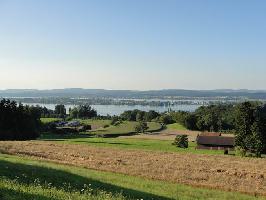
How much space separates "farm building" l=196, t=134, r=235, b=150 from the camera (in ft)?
308

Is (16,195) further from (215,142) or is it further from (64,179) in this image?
(215,142)

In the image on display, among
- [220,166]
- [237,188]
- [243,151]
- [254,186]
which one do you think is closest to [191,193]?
[237,188]

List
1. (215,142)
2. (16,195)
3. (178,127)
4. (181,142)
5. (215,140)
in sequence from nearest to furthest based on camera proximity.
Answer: (16,195)
(181,142)
(215,142)
(215,140)
(178,127)

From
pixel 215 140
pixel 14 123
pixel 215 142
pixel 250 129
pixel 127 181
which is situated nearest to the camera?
pixel 127 181

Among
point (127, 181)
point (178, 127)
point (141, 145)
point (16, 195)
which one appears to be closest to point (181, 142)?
point (141, 145)

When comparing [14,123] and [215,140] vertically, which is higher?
[14,123]

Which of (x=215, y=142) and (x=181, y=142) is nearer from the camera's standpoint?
(x=181, y=142)

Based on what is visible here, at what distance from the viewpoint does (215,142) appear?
313 feet

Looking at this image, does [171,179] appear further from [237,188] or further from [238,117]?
[238,117]

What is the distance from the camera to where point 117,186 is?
26.5 metres

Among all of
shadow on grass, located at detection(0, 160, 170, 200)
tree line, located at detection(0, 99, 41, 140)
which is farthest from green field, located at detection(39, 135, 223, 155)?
shadow on grass, located at detection(0, 160, 170, 200)

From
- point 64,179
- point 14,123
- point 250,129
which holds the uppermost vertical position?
point 64,179

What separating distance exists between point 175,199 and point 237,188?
474 inches

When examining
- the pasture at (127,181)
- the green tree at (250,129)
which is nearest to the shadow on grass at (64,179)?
the pasture at (127,181)
